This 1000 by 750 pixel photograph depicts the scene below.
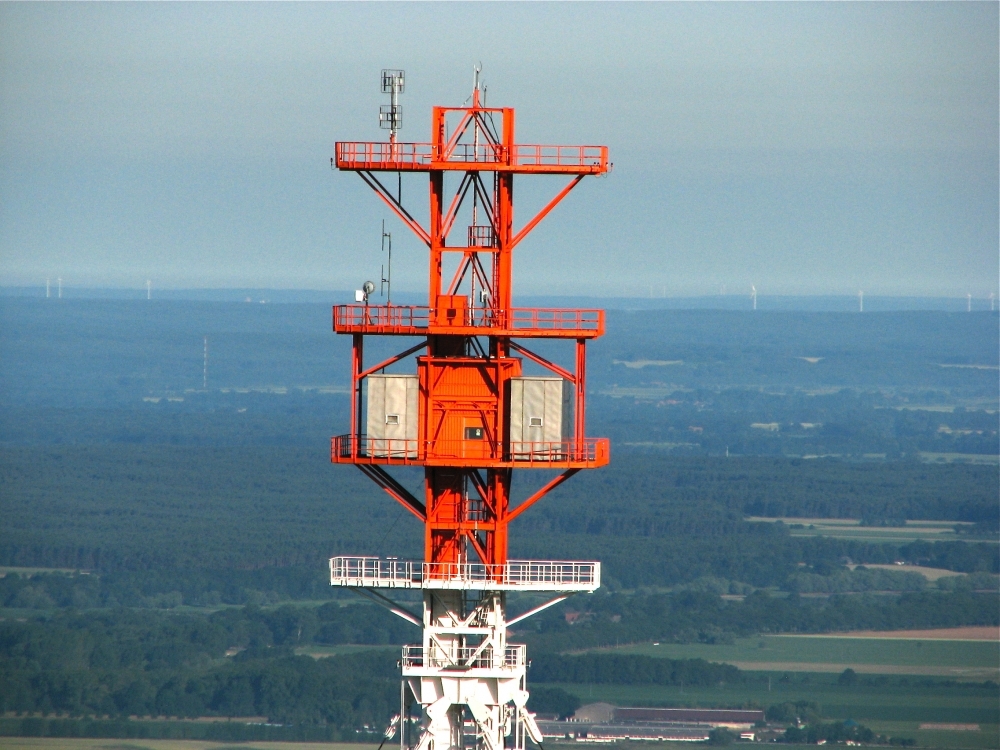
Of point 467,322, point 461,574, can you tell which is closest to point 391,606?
point 461,574

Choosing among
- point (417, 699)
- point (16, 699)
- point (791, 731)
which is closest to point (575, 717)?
point (791, 731)

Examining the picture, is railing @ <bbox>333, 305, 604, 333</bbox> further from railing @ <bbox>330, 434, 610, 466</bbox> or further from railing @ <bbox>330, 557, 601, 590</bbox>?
railing @ <bbox>330, 557, 601, 590</bbox>

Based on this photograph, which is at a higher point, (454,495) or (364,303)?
(364,303)

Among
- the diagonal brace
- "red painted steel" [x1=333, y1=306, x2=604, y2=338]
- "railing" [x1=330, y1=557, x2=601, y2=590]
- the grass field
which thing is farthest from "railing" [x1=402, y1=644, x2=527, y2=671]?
the grass field

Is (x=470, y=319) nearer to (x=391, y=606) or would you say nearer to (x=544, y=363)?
(x=544, y=363)

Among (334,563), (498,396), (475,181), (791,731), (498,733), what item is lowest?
(791,731)

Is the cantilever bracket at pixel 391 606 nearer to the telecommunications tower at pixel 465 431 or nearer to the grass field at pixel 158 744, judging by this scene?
the telecommunications tower at pixel 465 431

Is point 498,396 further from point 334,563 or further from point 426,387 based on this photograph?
point 334,563
